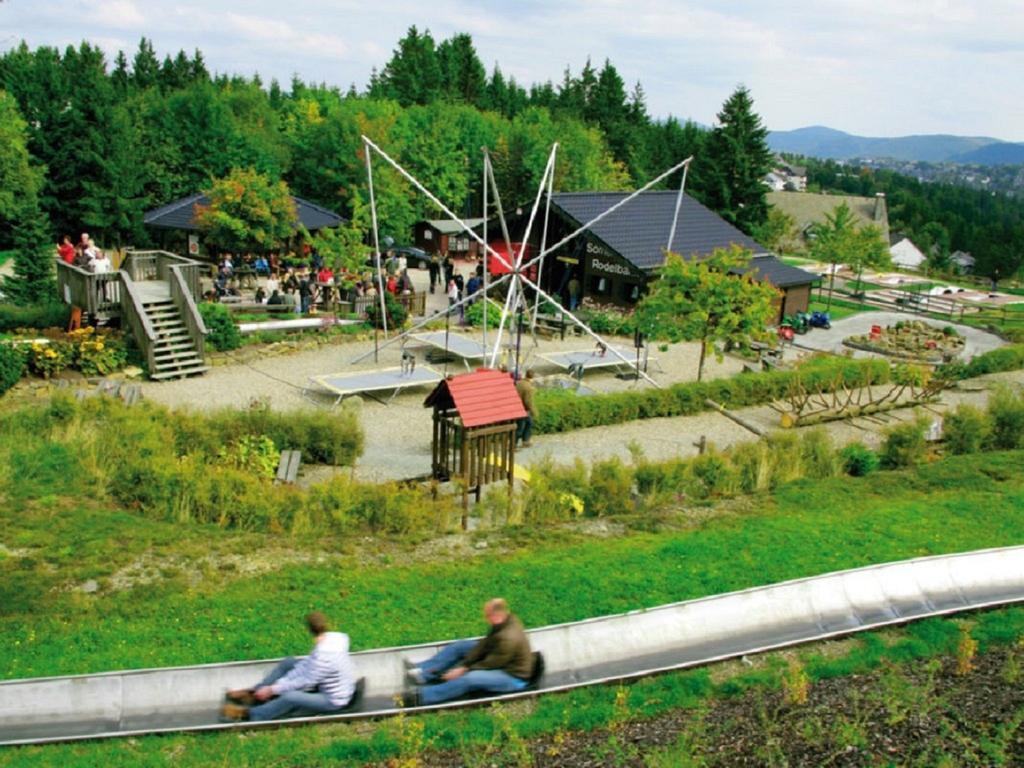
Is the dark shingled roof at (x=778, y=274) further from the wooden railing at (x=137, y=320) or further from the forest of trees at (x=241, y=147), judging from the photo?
the wooden railing at (x=137, y=320)

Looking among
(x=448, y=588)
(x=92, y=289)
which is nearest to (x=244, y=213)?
(x=92, y=289)

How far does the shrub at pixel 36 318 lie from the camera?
84.9 feet

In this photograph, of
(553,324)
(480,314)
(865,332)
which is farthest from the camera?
(865,332)

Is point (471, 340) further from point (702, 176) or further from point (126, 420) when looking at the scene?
point (702, 176)

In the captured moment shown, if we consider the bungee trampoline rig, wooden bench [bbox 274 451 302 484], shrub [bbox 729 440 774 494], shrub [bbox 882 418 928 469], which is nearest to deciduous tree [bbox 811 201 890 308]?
shrub [bbox 882 418 928 469]

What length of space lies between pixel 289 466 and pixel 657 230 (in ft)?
73.7

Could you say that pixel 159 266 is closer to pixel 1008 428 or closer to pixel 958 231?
pixel 1008 428

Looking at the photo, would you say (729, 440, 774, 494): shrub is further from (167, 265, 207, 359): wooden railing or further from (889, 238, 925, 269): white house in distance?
(889, 238, 925, 269): white house in distance

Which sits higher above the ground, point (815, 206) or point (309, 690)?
point (815, 206)

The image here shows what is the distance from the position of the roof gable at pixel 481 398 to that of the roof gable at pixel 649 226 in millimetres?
18857

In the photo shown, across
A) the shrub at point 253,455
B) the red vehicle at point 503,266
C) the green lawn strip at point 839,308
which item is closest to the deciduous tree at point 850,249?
the green lawn strip at point 839,308

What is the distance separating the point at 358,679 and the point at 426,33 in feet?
327

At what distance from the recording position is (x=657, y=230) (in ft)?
118

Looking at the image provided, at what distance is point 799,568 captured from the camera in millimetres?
12812
